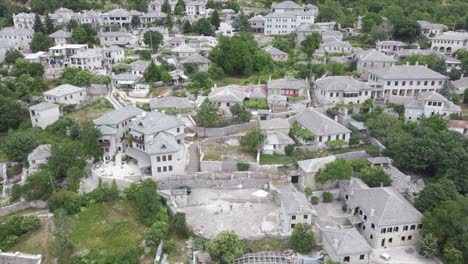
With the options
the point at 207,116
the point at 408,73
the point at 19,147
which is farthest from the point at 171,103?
the point at 408,73

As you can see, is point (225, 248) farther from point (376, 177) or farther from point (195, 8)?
point (195, 8)

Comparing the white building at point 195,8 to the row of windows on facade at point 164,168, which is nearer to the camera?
the row of windows on facade at point 164,168

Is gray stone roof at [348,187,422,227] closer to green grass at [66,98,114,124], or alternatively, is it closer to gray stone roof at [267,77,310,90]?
gray stone roof at [267,77,310,90]

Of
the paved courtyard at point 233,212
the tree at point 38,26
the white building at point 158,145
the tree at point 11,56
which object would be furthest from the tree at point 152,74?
the tree at point 38,26

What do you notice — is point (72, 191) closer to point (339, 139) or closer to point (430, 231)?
point (339, 139)

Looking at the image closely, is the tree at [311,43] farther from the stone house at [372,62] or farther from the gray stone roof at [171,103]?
the gray stone roof at [171,103]

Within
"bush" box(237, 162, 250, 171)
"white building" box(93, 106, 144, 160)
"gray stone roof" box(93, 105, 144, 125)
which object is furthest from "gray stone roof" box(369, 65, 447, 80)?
"white building" box(93, 106, 144, 160)
